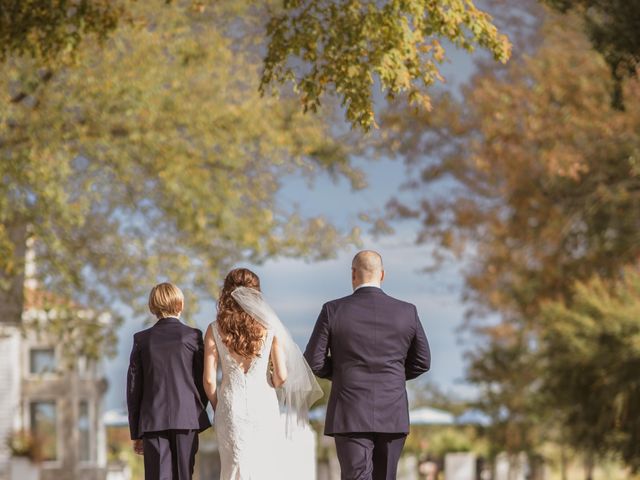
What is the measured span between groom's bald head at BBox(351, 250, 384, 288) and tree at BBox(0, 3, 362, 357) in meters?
13.9

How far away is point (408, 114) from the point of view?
32750 millimetres

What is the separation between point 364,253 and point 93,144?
15.9m

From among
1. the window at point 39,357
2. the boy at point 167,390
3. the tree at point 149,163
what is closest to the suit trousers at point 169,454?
the boy at point 167,390

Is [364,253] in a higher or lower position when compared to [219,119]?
lower

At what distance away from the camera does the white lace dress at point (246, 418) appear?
9.09 m

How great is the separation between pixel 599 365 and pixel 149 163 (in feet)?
36.0

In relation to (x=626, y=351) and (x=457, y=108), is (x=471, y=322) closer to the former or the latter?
(x=457, y=108)

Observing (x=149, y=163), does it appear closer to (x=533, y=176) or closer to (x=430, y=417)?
(x=533, y=176)

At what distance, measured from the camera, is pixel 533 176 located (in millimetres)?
30547

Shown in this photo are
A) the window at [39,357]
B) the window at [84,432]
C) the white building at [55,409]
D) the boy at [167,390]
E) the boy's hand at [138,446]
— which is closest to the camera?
the boy at [167,390]

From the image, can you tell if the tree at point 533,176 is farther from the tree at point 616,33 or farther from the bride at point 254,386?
the bride at point 254,386

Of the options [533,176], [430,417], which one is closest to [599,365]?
[533,176]

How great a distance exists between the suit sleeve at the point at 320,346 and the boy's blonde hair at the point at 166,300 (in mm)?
1036

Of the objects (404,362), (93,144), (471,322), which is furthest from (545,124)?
(404,362)
